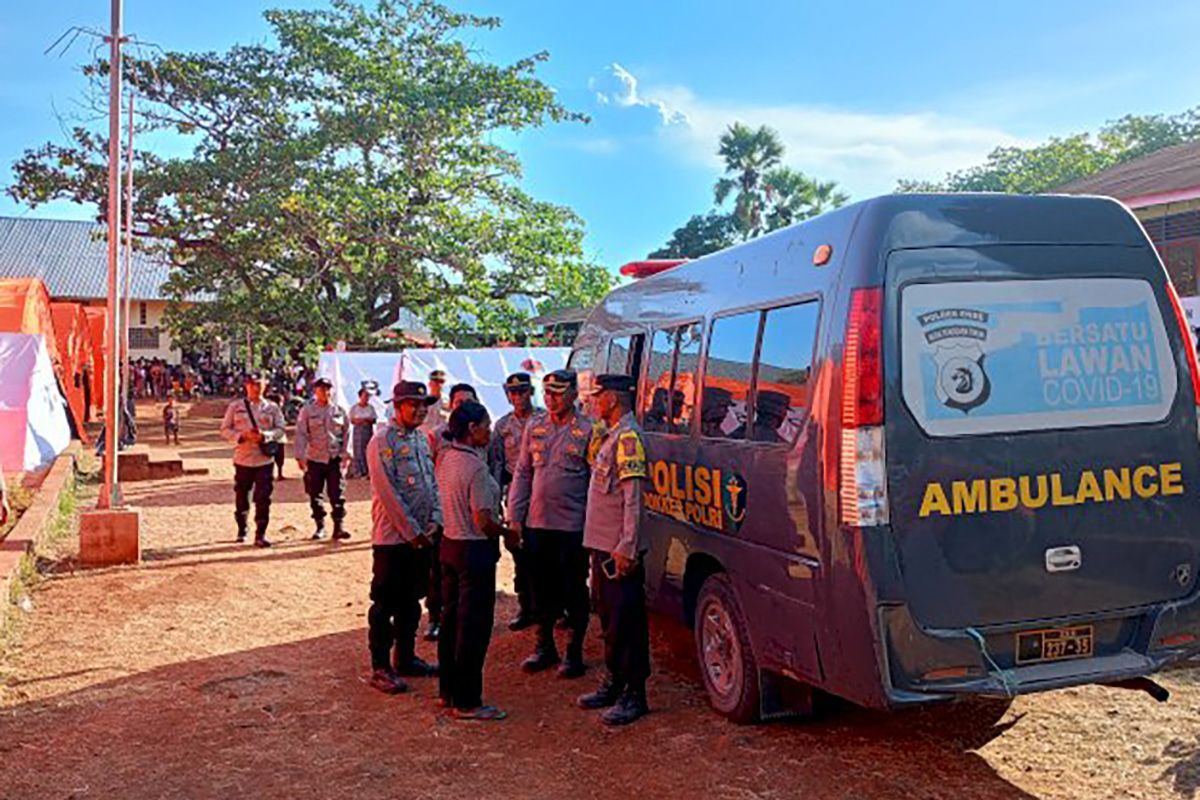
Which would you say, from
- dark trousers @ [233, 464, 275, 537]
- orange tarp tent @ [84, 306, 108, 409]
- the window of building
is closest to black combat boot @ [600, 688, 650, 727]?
dark trousers @ [233, 464, 275, 537]

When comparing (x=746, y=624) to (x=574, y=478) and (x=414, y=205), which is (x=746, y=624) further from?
(x=414, y=205)

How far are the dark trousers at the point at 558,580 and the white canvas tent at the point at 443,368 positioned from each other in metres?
9.56

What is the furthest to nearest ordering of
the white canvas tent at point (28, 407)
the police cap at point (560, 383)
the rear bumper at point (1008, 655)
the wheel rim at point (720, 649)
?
the white canvas tent at point (28, 407) → the police cap at point (560, 383) → the wheel rim at point (720, 649) → the rear bumper at point (1008, 655)

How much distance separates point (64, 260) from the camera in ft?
143

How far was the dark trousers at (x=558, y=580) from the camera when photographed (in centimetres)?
600

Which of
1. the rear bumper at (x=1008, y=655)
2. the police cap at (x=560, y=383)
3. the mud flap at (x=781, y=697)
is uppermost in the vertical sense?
the police cap at (x=560, y=383)

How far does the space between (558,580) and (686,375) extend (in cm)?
158

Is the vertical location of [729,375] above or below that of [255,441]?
above

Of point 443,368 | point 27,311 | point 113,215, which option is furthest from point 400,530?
point 27,311

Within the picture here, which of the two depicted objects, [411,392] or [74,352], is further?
[74,352]

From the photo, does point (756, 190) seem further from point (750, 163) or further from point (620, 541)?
point (620, 541)

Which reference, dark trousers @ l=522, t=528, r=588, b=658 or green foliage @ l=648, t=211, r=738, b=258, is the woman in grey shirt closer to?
dark trousers @ l=522, t=528, r=588, b=658

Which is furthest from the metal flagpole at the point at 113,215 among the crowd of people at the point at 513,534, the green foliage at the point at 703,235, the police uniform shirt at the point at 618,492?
the green foliage at the point at 703,235

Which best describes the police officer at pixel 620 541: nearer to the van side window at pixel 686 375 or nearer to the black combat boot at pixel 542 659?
the van side window at pixel 686 375
